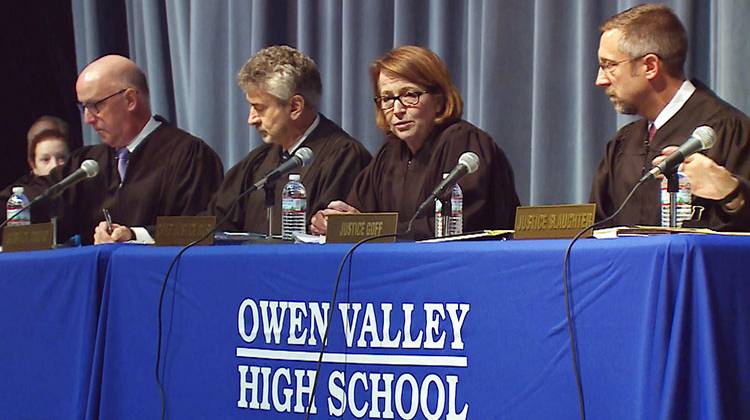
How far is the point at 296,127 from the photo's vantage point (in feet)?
14.5

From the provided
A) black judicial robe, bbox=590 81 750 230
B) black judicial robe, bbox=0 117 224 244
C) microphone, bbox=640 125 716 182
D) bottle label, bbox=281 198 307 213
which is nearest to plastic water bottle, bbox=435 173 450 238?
bottle label, bbox=281 198 307 213

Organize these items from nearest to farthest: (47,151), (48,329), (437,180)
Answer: (48,329) < (437,180) < (47,151)

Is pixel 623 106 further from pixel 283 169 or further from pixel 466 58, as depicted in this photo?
pixel 466 58

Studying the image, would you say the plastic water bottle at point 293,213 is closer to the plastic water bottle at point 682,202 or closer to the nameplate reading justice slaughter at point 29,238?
the nameplate reading justice slaughter at point 29,238

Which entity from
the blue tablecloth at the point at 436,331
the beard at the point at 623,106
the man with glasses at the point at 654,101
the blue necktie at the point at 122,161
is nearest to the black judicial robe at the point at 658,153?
the man with glasses at the point at 654,101

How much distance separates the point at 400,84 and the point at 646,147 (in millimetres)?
832

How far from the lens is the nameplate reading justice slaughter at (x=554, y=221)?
2350 mm

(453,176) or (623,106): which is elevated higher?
(623,106)

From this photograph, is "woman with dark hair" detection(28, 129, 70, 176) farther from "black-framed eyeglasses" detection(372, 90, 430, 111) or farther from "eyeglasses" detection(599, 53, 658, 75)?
"eyeglasses" detection(599, 53, 658, 75)

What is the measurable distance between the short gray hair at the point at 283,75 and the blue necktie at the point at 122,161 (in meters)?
0.71

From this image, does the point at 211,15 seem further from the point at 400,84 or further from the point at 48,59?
the point at 400,84

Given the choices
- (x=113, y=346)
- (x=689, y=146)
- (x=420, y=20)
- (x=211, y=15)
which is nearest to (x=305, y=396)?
(x=113, y=346)

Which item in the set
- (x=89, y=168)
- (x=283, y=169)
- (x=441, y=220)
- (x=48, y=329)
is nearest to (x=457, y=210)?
(x=441, y=220)

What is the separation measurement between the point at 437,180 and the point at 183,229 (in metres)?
1.11
